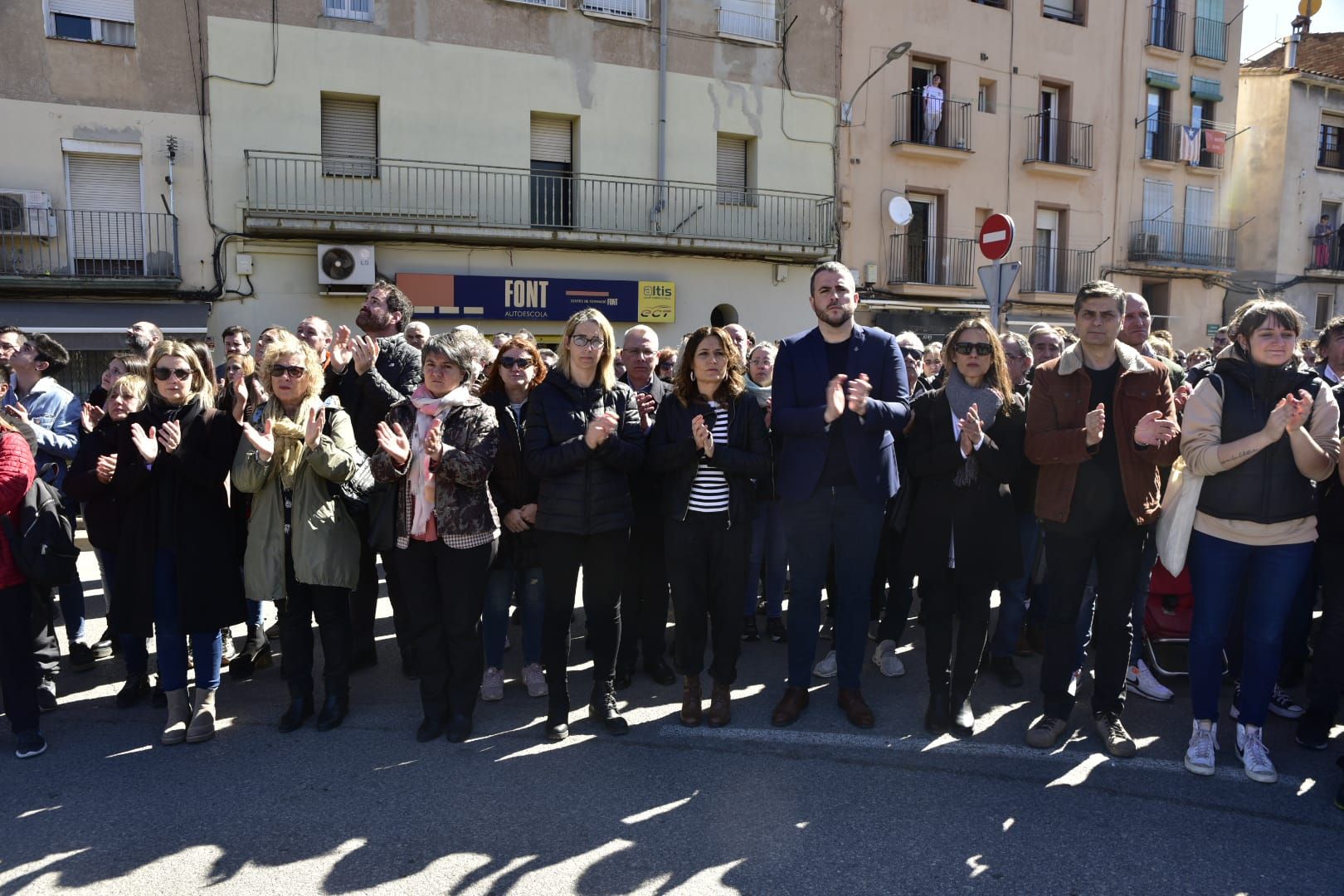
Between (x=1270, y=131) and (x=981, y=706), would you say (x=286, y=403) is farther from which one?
(x=1270, y=131)

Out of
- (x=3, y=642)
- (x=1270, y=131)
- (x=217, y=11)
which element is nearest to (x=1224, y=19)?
(x=1270, y=131)

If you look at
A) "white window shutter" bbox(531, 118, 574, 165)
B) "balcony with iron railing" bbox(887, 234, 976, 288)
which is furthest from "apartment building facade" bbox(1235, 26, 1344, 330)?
"white window shutter" bbox(531, 118, 574, 165)

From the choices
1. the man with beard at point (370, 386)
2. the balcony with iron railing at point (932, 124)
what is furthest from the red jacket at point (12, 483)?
the balcony with iron railing at point (932, 124)

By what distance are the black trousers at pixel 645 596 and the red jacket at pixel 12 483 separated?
287 cm

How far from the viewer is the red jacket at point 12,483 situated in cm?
409

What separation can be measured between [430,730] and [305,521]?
3.81ft

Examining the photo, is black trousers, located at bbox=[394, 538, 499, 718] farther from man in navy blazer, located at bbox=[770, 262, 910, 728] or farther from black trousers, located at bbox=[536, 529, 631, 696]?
man in navy blazer, located at bbox=[770, 262, 910, 728]

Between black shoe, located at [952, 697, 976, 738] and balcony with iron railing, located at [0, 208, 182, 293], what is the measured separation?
13955 millimetres

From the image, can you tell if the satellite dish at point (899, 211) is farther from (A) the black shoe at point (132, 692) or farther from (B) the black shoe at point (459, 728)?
(A) the black shoe at point (132, 692)

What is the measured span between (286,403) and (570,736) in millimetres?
2117

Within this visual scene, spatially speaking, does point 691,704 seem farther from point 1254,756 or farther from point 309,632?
point 1254,756

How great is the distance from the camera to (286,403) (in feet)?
14.8

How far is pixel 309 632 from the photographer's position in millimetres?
4629

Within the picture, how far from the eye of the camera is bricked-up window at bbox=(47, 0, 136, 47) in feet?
45.3
